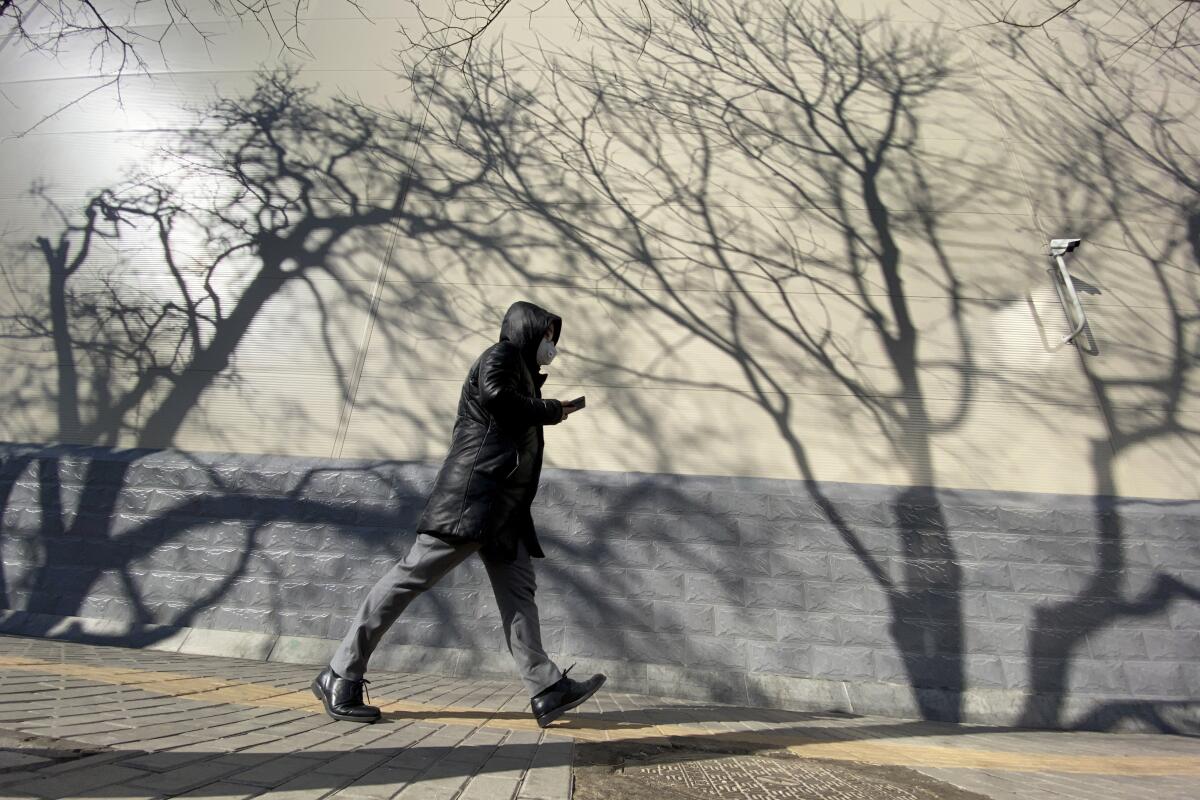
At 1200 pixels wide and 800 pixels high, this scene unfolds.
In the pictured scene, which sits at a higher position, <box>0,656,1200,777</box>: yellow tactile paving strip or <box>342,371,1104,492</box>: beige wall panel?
<box>342,371,1104,492</box>: beige wall panel

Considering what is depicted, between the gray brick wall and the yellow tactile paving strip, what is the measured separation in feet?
3.11

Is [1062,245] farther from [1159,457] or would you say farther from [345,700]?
[345,700]

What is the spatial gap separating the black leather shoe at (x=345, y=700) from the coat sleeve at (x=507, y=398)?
4.11ft

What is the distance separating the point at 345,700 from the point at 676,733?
1458 mm

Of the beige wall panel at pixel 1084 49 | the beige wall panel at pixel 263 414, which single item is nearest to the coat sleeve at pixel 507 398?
the beige wall panel at pixel 263 414

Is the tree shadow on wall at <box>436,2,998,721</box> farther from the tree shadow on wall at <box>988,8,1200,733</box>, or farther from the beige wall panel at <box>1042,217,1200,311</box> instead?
the beige wall panel at <box>1042,217,1200,311</box>

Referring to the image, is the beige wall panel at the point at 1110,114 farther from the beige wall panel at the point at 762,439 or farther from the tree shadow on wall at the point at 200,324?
the tree shadow on wall at the point at 200,324

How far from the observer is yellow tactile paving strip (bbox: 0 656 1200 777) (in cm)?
296

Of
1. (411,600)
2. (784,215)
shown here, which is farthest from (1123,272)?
(411,600)

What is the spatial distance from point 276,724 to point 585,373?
11.7ft

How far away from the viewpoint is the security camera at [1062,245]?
567 centimetres

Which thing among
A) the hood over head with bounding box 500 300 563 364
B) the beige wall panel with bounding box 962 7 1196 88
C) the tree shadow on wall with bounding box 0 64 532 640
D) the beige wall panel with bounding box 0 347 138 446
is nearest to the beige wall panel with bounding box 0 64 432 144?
the tree shadow on wall with bounding box 0 64 532 640

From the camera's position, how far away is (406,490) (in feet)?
16.9

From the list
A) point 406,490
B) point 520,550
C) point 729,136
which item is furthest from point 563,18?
point 520,550
